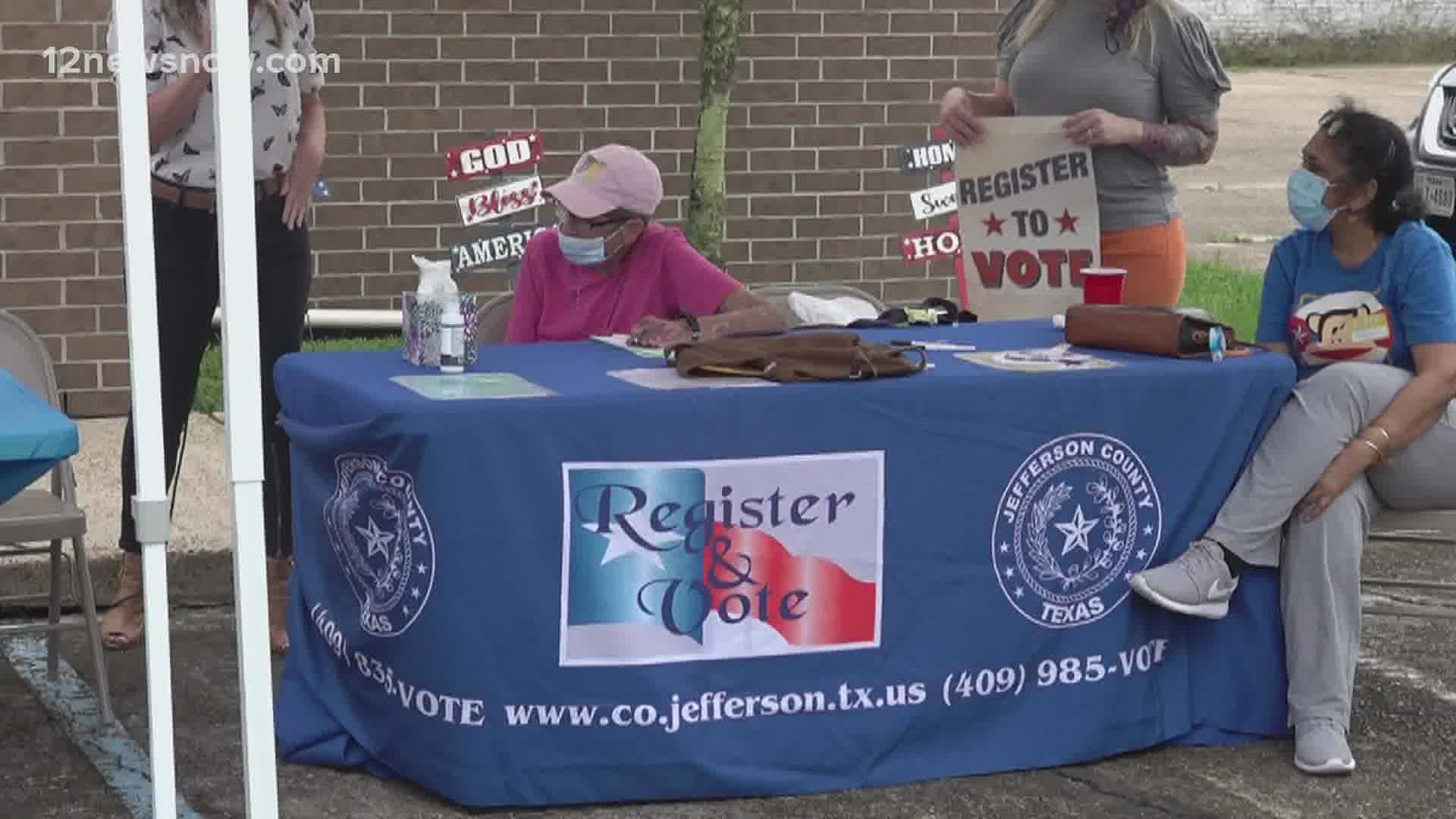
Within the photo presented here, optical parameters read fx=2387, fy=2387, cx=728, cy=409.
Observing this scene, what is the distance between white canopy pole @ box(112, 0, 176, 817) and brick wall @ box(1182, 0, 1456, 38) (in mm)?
26522

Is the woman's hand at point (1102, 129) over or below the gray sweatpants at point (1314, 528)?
over

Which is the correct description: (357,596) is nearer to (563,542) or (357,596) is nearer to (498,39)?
(563,542)

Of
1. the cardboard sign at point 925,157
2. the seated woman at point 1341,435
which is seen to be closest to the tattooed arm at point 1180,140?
the seated woman at point 1341,435

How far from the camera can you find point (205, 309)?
6.16 m

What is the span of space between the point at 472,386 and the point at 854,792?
1.21 meters

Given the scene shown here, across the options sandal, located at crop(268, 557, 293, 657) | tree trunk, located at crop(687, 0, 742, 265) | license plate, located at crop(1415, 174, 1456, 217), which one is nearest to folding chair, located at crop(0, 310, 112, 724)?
sandal, located at crop(268, 557, 293, 657)

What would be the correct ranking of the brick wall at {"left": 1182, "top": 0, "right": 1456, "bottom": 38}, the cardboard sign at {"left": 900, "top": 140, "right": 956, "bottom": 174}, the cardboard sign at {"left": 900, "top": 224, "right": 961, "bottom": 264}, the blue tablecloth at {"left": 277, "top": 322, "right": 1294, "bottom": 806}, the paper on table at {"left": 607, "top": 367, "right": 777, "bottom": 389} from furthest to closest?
1. the brick wall at {"left": 1182, "top": 0, "right": 1456, "bottom": 38}
2. the cardboard sign at {"left": 900, "top": 224, "right": 961, "bottom": 264}
3. the cardboard sign at {"left": 900, "top": 140, "right": 956, "bottom": 174}
4. the paper on table at {"left": 607, "top": 367, "right": 777, "bottom": 389}
5. the blue tablecloth at {"left": 277, "top": 322, "right": 1294, "bottom": 806}

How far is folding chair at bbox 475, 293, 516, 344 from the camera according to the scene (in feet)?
21.1

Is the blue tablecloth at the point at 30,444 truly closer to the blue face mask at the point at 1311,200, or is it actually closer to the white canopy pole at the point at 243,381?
the white canopy pole at the point at 243,381

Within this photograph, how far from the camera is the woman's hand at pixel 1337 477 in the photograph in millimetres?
5426

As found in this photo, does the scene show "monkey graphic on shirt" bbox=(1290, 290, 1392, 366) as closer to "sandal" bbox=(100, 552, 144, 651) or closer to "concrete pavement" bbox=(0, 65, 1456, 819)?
"concrete pavement" bbox=(0, 65, 1456, 819)

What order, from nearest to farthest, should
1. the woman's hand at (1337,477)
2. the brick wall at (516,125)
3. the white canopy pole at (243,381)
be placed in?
the white canopy pole at (243,381), the woman's hand at (1337,477), the brick wall at (516,125)

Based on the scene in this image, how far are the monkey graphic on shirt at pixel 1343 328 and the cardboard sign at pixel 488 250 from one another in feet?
15.3

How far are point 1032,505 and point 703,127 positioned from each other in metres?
3.61
